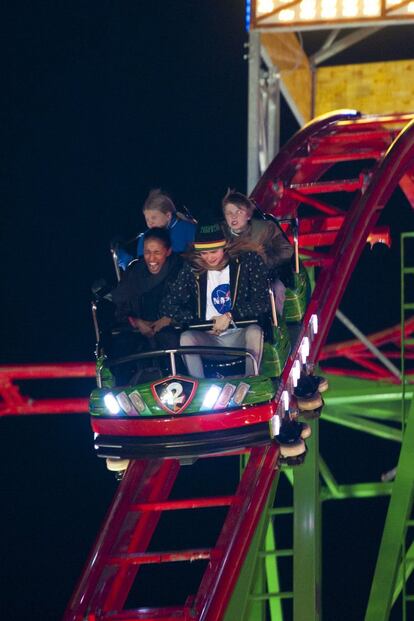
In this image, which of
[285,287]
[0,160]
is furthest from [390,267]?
[285,287]

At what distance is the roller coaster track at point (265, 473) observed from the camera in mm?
6805

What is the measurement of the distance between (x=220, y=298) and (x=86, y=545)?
22.3 ft

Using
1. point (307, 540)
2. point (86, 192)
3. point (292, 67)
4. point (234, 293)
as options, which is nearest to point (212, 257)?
point (234, 293)

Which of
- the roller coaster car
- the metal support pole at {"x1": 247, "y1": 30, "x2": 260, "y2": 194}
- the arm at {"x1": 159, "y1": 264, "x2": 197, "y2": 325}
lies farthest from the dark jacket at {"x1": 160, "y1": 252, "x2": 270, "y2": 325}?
the metal support pole at {"x1": 247, "y1": 30, "x2": 260, "y2": 194}

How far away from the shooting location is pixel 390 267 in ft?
47.8

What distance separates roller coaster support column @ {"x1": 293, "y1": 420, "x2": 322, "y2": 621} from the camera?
26.4ft

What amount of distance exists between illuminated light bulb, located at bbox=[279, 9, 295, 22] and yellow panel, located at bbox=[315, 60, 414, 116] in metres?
1.82

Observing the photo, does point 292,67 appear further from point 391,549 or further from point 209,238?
point 391,549

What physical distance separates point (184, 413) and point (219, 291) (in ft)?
2.24

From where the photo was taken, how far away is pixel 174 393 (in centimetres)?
686

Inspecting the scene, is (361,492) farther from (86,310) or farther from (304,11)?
(86,310)

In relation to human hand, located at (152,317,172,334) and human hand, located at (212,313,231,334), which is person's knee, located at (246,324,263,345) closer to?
human hand, located at (212,313,231,334)

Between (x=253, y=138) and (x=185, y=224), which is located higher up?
(x=253, y=138)

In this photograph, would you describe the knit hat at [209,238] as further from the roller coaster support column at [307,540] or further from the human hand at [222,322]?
the roller coaster support column at [307,540]
